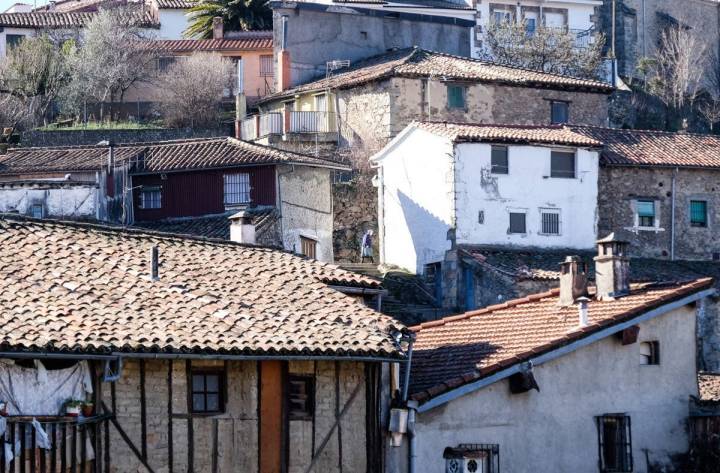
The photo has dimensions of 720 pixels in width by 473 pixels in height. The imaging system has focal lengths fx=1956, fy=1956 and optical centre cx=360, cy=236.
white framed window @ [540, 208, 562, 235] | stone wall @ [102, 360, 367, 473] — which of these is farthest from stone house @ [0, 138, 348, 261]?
stone wall @ [102, 360, 367, 473]

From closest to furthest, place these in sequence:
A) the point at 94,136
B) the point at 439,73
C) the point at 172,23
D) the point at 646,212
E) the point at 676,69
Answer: the point at 646,212, the point at 439,73, the point at 94,136, the point at 676,69, the point at 172,23

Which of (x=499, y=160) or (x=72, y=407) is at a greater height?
(x=499, y=160)

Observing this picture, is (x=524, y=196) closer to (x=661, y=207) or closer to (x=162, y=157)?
(x=661, y=207)

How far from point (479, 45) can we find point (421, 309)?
26.1m

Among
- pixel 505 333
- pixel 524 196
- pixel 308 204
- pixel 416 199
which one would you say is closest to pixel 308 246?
pixel 308 204

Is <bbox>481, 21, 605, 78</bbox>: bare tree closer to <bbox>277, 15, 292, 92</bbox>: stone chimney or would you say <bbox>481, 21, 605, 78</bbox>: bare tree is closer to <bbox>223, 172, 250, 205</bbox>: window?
<bbox>277, 15, 292, 92</bbox>: stone chimney

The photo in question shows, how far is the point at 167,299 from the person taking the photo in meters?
31.8

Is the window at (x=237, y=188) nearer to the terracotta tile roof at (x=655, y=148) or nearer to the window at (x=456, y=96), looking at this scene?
the window at (x=456, y=96)

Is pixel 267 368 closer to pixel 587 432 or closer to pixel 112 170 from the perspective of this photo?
pixel 587 432

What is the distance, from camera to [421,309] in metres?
50.9

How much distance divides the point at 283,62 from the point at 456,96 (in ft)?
28.1

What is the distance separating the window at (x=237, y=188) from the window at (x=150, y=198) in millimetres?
2016

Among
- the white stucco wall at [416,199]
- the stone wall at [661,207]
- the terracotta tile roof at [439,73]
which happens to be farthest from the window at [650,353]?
the terracotta tile roof at [439,73]

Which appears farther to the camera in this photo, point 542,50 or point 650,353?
point 542,50
